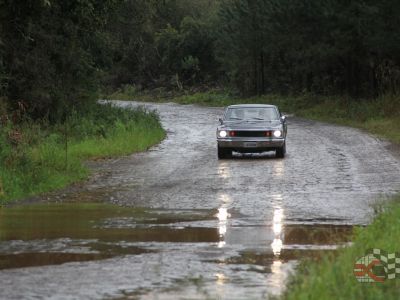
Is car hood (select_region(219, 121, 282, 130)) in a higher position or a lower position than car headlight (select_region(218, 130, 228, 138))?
higher

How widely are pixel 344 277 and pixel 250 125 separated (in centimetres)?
1746

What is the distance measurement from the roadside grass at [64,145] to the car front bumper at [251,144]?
3954 millimetres

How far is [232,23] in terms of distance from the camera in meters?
68.6

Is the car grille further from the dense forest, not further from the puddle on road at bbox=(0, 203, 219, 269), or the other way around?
the puddle on road at bbox=(0, 203, 219, 269)

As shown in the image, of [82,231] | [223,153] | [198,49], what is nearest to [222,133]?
[223,153]

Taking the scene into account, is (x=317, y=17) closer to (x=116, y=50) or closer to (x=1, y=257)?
(x=116, y=50)

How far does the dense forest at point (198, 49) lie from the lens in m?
29.7

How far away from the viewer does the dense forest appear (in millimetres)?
29672

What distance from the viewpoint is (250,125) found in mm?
25203

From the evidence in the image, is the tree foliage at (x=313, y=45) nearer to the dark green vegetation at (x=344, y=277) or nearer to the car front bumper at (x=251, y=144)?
the car front bumper at (x=251, y=144)

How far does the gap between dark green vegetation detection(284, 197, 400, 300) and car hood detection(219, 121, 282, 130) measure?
14.7 metres

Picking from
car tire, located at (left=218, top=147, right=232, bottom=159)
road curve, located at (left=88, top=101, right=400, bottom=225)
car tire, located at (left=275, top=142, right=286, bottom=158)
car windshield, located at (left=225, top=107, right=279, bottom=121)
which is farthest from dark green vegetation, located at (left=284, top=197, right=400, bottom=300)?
Result: car windshield, located at (left=225, top=107, right=279, bottom=121)

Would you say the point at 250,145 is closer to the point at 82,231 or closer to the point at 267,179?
the point at 267,179

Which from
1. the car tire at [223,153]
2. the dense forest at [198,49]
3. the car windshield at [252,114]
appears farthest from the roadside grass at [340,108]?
the car tire at [223,153]
